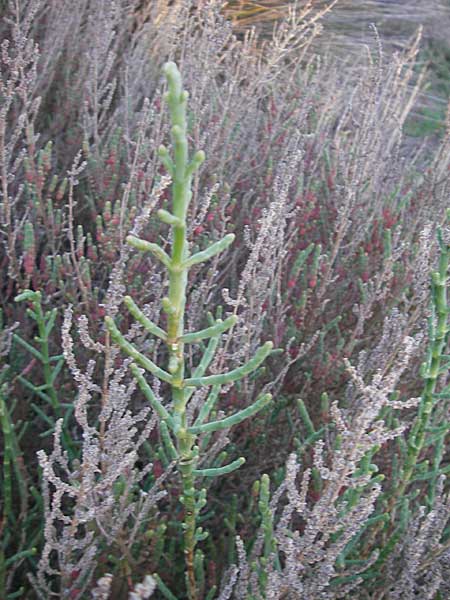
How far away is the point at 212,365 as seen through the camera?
5.03ft

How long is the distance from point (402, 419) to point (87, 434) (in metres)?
1.08

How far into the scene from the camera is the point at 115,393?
4.05ft

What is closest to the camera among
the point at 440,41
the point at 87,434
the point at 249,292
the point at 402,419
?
the point at 87,434

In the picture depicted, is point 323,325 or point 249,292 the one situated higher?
point 249,292

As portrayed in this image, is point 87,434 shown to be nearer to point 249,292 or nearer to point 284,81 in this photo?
point 249,292

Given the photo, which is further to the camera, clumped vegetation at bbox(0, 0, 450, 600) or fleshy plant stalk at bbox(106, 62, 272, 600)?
clumped vegetation at bbox(0, 0, 450, 600)

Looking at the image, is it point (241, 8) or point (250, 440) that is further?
point (241, 8)

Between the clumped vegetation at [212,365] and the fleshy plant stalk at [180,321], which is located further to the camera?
the clumped vegetation at [212,365]

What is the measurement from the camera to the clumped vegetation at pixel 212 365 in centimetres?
120

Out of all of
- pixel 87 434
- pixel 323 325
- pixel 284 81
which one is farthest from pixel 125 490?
pixel 284 81

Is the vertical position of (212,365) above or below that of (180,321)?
below

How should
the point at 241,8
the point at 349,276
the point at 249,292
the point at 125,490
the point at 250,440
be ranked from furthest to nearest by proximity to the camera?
the point at 241,8 < the point at 349,276 < the point at 250,440 < the point at 249,292 < the point at 125,490

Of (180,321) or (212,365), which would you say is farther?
(212,365)

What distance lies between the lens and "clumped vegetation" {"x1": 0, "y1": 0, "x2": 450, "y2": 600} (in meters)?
1.20
